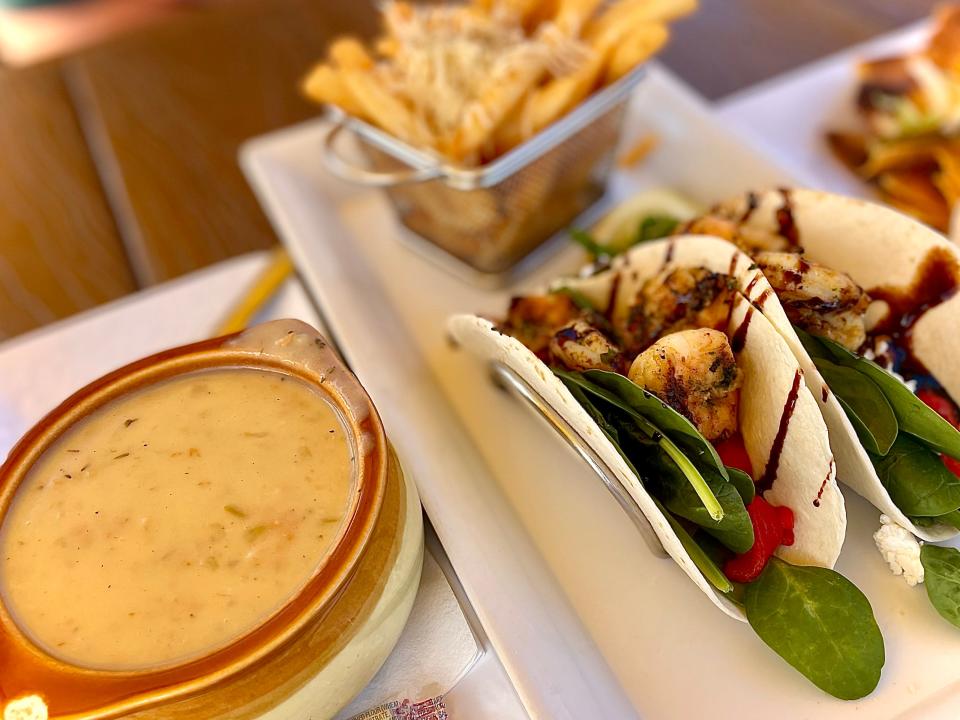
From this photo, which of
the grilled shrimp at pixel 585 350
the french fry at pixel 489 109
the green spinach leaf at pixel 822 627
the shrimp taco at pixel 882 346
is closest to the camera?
the green spinach leaf at pixel 822 627

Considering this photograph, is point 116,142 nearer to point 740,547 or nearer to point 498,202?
point 498,202

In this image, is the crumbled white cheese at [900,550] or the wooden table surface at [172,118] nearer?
the crumbled white cheese at [900,550]

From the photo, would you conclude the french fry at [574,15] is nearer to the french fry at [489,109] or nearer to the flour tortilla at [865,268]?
the french fry at [489,109]

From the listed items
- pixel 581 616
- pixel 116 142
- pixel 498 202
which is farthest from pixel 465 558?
pixel 116 142

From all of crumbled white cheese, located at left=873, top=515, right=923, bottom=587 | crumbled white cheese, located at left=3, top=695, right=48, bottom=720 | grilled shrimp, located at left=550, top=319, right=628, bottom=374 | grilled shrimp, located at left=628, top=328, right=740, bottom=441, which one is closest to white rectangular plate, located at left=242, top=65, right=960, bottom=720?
crumbled white cheese, located at left=873, top=515, right=923, bottom=587

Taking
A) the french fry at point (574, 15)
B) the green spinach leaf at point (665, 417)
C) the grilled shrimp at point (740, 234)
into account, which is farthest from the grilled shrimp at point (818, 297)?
the french fry at point (574, 15)

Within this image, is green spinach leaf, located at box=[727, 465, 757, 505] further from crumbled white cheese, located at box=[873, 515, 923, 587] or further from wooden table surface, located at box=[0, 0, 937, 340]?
wooden table surface, located at box=[0, 0, 937, 340]
